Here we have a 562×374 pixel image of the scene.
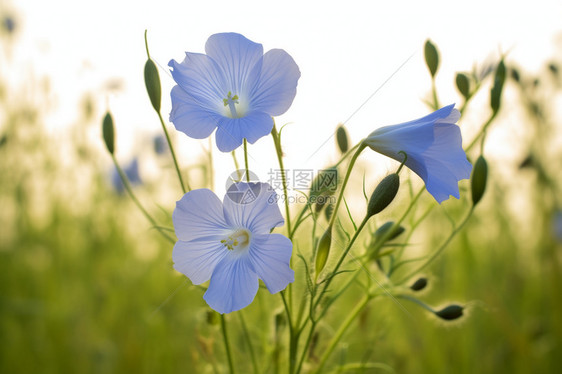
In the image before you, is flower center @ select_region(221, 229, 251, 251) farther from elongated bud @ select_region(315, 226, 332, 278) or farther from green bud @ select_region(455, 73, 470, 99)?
green bud @ select_region(455, 73, 470, 99)

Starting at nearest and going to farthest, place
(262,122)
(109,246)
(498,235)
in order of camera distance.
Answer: (262,122)
(109,246)
(498,235)

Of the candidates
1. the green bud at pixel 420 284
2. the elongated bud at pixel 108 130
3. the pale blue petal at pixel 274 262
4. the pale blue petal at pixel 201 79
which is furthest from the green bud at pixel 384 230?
the elongated bud at pixel 108 130

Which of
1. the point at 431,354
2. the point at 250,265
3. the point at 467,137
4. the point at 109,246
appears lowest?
the point at 431,354

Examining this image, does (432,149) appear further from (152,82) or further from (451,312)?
(152,82)

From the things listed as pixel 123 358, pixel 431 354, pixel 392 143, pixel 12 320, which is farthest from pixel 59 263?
pixel 392 143

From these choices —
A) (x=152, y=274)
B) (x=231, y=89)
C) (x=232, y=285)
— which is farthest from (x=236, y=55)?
(x=152, y=274)

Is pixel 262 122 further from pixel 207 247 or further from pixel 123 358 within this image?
pixel 123 358

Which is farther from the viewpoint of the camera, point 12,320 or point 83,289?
point 83,289

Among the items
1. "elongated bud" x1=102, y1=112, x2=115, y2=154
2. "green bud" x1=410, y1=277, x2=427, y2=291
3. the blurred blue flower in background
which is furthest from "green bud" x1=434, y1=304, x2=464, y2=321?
the blurred blue flower in background
